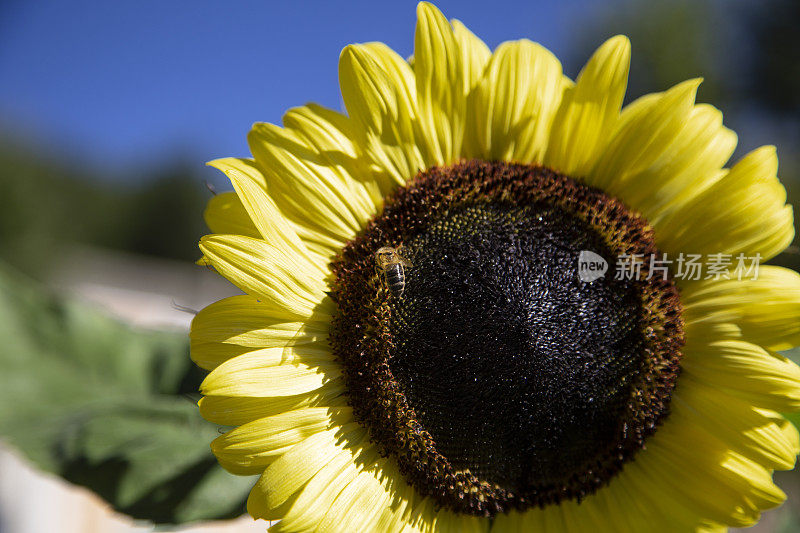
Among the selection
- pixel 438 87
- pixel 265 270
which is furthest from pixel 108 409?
pixel 438 87

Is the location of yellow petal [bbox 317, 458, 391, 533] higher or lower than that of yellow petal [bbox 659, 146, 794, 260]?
lower

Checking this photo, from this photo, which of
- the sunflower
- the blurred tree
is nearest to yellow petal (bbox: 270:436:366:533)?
the sunflower

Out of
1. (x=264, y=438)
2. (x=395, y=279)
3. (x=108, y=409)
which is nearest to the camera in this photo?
(x=264, y=438)

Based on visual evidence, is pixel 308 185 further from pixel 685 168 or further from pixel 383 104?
pixel 685 168

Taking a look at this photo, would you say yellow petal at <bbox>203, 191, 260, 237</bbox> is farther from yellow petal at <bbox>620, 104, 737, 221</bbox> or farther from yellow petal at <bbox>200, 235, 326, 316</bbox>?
yellow petal at <bbox>620, 104, 737, 221</bbox>

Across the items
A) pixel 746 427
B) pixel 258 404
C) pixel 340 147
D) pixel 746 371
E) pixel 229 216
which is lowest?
pixel 258 404

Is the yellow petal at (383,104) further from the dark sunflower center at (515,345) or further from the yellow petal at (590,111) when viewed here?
the yellow petal at (590,111)

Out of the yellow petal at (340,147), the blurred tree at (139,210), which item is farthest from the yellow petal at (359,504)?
the blurred tree at (139,210)

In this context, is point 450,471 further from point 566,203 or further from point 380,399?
point 566,203
